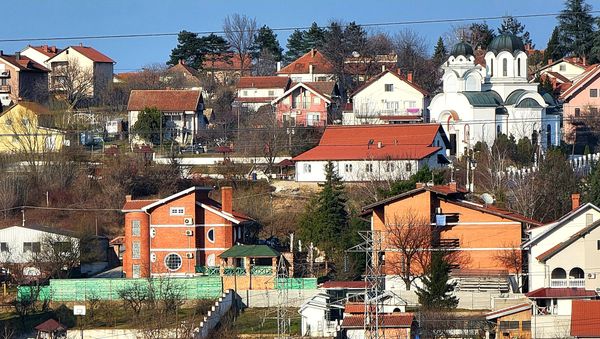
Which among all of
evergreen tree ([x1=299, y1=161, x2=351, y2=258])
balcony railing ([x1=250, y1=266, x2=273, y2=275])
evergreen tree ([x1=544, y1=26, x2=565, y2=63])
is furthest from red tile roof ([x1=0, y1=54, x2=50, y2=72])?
balcony railing ([x1=250, y1=266, x2=273, y2=275])

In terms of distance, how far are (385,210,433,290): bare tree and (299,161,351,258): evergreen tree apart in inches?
102

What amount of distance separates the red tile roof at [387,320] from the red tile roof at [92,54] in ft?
146

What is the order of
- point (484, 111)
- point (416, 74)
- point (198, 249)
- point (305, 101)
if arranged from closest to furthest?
point (198, 249) → point (484, 111) → point (305, 101) → point (416, 74)

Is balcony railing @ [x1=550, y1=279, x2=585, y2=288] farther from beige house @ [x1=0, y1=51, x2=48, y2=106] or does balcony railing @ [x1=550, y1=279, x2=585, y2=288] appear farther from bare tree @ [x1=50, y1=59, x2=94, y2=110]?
beige house @ [x1=0, y1=51, x2=48, y2=106]

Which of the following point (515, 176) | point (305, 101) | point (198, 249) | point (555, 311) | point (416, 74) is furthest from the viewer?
point (416, 74)

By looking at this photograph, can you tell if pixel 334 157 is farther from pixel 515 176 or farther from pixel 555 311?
pixel 555 311

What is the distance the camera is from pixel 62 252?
47.2 meters

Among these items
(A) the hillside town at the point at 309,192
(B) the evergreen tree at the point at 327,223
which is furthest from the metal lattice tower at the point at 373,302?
(B) the evergreen tree at the point at 327,223

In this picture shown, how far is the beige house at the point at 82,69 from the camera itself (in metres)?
76.4

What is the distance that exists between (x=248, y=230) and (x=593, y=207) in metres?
11.9

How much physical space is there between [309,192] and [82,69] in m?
27.6

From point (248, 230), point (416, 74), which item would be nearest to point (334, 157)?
point (248, 230)

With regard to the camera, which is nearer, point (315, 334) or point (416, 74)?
point (315, 334)

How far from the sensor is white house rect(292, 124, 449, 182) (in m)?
54.7
